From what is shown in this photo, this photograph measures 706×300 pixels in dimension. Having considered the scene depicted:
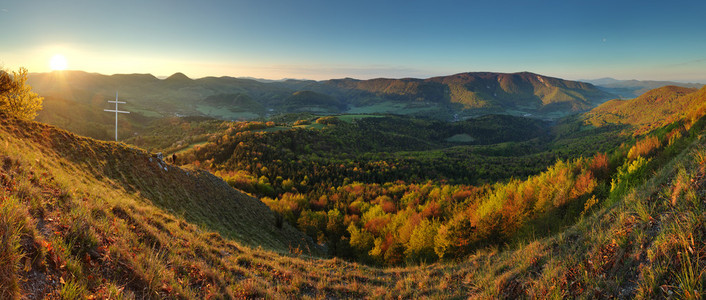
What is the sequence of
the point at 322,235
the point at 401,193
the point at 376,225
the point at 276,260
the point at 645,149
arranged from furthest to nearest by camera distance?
the point at 401,193 → the point at 322,235 → the point at 376,225 → the point at 645,149 → the point at 276,260

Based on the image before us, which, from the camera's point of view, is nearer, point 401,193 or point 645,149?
point 645,149

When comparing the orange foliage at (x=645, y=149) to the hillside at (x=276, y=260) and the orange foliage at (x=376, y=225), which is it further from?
the orange foliage at (x=376, y=225)

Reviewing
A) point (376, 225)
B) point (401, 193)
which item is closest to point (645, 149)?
point (376, 225)

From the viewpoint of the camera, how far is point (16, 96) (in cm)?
1859

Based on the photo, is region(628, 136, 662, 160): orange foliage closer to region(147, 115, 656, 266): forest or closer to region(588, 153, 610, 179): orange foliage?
region(147, 115, 656, 266): forest

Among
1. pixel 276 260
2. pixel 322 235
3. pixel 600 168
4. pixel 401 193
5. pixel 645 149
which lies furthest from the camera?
pixel 401 193

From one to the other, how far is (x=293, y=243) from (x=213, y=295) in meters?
20.9

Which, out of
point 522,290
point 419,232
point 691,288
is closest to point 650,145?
point 419,232

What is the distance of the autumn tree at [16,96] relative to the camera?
55.3 feet

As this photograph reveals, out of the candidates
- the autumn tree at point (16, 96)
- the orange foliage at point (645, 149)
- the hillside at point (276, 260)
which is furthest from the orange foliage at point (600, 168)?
the autumn tree at point (16, 96)

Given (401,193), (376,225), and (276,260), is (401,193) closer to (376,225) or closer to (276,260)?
(376,225)

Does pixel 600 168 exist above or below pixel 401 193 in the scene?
above

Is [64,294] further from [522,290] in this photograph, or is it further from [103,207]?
[522,290]

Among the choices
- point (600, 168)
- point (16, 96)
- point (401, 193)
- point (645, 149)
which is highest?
point (16, 96)
